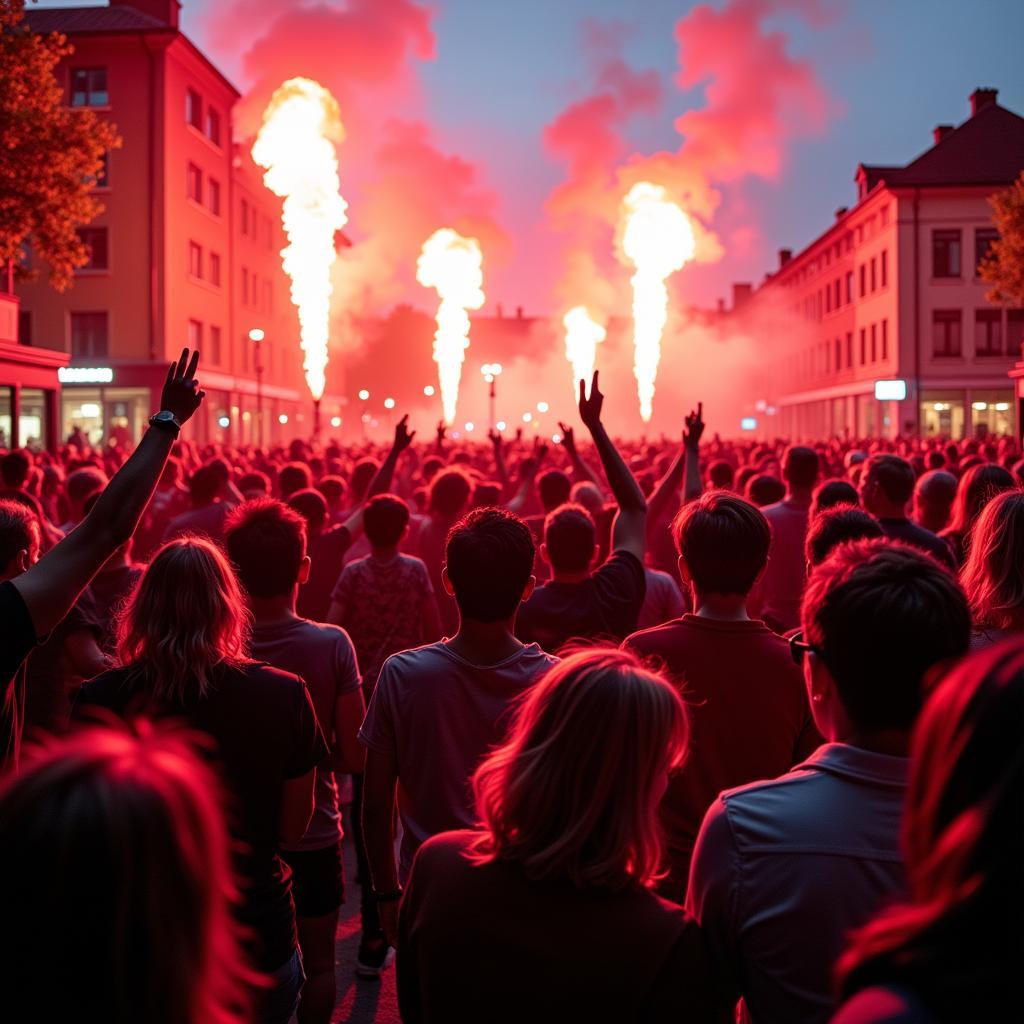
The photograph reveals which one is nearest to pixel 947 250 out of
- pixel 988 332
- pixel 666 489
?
pixel 988 332

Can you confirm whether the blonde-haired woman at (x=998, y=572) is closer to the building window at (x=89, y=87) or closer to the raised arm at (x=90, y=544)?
the raised arm at (x=90, y=544)

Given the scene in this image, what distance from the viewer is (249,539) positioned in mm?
4391

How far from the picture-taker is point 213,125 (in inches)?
1905

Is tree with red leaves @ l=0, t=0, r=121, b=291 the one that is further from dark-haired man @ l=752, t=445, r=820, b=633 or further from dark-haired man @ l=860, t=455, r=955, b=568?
dark-haired man @ l=860, t=455, r=955, b=568

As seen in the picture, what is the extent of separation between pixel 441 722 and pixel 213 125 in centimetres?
4946

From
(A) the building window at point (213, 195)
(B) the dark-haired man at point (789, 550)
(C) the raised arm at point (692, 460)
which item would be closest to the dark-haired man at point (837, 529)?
(C) the raised arm at point (692, 460)

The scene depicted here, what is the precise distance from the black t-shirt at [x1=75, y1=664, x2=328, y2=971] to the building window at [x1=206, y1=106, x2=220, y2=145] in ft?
158

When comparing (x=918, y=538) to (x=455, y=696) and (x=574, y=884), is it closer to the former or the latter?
(x=455, y=696)

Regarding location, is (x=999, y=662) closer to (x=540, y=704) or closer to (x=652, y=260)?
(x=540, y=704)

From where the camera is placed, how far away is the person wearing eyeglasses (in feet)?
A: 7.63

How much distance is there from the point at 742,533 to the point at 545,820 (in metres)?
1.90

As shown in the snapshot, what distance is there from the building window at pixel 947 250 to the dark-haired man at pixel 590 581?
174ft

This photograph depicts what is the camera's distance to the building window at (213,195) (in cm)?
4788

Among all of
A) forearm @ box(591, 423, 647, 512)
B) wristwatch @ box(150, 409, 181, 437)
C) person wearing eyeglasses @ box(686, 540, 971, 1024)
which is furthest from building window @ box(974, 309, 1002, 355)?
person wearing eyeglasses @ box(686, 540, 971, 1024)
